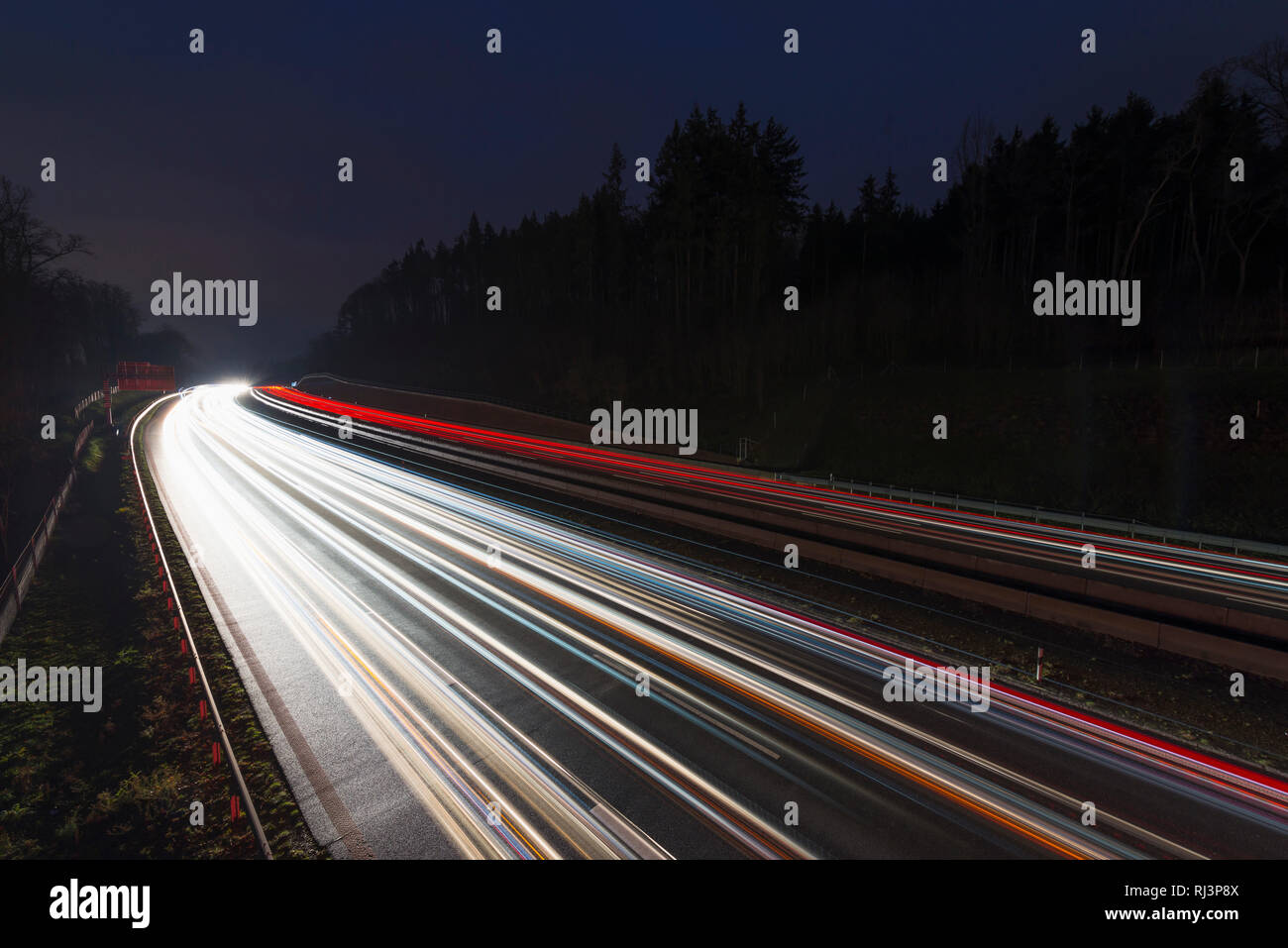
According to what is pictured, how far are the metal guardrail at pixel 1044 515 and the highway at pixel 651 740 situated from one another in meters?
13.8

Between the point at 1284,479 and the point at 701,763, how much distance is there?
2523 cm

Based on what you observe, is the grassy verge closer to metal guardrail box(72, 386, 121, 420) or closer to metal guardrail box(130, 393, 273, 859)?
metal guardrail box(130, 393, 273, 859)

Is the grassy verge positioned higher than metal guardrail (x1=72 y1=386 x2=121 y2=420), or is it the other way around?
metal guardrail (x1=72 y1=386 x2=121 y2=420)

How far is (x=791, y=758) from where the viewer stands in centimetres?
795

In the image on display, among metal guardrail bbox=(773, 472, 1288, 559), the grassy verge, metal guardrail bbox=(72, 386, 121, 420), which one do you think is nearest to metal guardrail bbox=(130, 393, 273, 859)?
the grassy verge

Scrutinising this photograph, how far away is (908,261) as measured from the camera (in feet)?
190

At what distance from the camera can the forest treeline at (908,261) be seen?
35.7 meters

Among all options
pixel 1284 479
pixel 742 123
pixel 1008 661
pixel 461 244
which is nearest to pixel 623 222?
pixel 742 123

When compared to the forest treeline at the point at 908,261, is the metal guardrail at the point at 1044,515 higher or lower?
lower

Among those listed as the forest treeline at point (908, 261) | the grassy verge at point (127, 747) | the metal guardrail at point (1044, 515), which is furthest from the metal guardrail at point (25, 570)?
the forest treeline at point (908, 261)

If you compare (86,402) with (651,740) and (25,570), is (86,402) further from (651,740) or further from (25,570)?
(651,740)

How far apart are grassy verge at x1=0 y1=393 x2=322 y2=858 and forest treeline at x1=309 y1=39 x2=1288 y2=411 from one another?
36559 millimetres

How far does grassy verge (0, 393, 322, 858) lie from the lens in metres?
6.76

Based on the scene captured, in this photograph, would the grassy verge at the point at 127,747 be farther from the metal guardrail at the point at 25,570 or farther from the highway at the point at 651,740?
the highway at the point at 651,740
